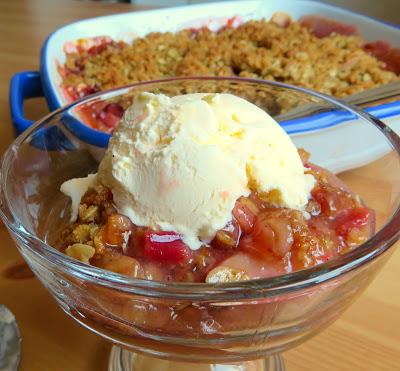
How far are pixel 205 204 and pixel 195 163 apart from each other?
4 cm

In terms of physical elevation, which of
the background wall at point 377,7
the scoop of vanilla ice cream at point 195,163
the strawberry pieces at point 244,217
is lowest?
the background wall at point 377,7

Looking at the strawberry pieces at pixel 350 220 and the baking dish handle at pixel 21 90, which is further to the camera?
the baking dish handle at pixel 21 90

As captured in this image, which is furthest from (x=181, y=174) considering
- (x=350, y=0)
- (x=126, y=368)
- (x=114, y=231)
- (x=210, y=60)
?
(x=350, y=0)

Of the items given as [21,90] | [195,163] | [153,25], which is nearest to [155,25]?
[153,25]

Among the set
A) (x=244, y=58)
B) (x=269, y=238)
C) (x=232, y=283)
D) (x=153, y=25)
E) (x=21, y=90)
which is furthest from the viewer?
(x=153, y=25)

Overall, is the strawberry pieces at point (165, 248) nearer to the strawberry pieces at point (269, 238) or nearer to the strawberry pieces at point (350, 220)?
the strawberry pieces at point (269, 238)

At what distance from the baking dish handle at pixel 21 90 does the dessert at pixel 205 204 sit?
15.8 inches

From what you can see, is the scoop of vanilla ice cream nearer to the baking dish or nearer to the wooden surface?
the wooden surface

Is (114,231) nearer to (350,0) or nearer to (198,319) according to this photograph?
(198,319)

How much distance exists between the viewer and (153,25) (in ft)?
5.10

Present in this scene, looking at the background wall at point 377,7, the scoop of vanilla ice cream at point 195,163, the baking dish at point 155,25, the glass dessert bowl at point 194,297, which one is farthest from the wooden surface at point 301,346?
the background wall at point 377,7

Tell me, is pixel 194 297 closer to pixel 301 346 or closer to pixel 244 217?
pixel 244 217

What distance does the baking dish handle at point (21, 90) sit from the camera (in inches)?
37.8

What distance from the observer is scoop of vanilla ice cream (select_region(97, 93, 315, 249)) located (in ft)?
1.82
